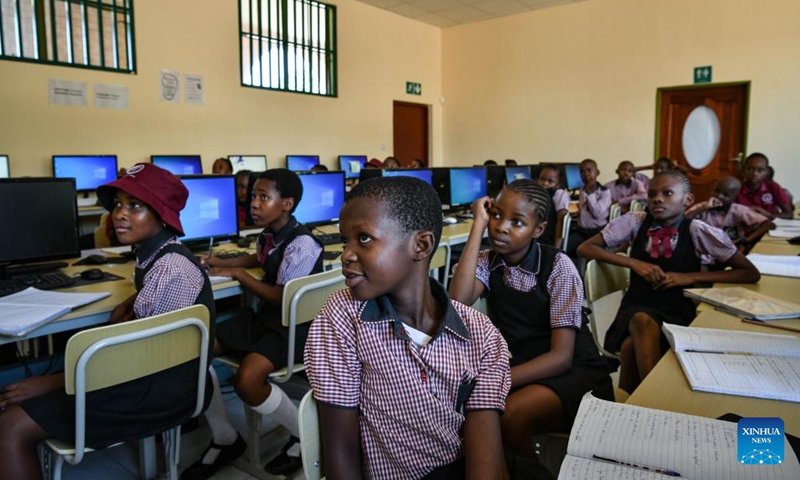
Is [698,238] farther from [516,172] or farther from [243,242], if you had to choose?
[516,172]

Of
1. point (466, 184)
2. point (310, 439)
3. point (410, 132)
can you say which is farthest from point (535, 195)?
point (410, 132)

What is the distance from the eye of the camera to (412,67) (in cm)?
964

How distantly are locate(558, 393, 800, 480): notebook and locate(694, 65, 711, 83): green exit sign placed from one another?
7668 mm

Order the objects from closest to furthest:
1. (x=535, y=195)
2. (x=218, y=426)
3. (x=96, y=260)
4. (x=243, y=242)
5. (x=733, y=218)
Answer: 1. (x=535, y=195)
2. (x=218, y=426)
3. (x=96, y=260)
4. (x=243, y=242)
5. (x=733, y=218)

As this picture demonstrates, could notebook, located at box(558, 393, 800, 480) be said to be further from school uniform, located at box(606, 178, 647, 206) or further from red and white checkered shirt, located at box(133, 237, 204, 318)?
school uniform, located at box(606, 178, 647, 206)

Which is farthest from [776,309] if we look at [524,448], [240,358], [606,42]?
[606,42]

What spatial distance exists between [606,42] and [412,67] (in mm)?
3111

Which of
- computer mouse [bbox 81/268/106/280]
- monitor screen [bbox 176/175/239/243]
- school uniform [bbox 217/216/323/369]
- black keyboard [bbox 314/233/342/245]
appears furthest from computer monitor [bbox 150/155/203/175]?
school uniform [bbox 217/216/323/369]

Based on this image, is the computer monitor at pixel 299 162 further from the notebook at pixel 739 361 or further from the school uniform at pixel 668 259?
the notebook at pixel 739 361

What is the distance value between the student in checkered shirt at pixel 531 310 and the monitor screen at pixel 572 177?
5.18 meters

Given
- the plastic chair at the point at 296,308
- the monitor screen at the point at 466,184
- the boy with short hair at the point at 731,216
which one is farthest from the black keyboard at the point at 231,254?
the boy with short hair at the point at 731,216

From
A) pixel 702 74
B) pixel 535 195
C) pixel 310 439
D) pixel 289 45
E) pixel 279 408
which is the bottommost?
pixel 279 408

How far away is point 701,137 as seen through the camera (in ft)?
25.3

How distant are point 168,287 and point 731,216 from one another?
370 cm
